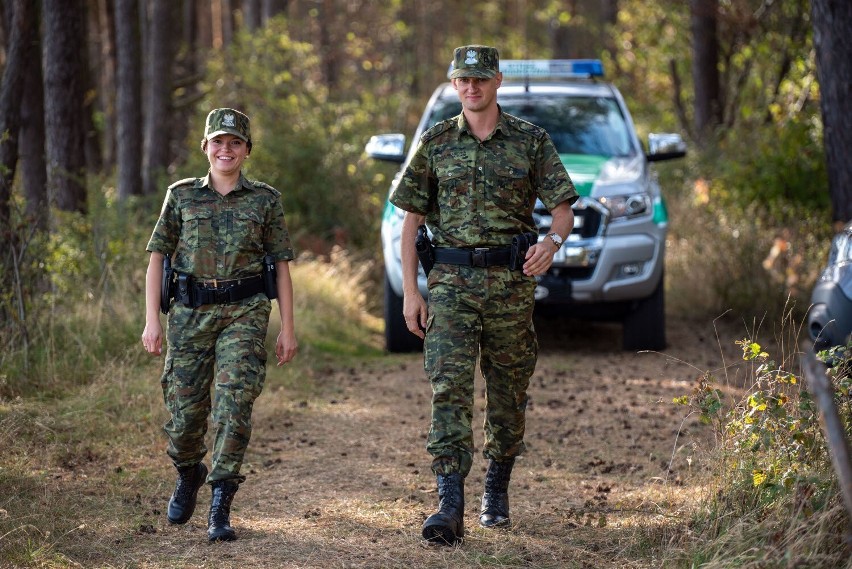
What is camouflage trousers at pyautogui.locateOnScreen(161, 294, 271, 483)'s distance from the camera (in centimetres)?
476

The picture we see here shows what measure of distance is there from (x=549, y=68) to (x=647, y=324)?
7.05 ft

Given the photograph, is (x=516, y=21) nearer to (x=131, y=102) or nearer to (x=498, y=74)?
(x=131, y=102)

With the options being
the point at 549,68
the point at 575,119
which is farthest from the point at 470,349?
the point at 549,68

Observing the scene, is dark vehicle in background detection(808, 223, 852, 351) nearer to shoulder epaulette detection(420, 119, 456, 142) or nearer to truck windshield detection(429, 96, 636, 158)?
shoulder epaulette detection(420, 119, 456, 142)

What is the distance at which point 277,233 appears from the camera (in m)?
5.00

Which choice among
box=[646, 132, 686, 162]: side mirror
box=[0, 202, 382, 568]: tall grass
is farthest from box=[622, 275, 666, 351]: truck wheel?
box=[0, 202, 382, 568]: tall grass

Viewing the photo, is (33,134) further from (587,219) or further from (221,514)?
(221,514)

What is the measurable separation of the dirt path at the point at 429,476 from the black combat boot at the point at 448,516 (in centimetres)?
6

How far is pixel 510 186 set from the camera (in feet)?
15.8

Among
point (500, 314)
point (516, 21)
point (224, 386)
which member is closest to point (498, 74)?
point (500, 314)

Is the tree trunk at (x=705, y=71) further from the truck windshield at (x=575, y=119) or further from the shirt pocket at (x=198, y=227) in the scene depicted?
the shirt pocket at (x=198, y=227)

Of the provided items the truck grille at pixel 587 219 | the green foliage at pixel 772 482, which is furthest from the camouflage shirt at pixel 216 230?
the truck grille at pixel 587 219

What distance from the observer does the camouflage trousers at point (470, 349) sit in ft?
15.5

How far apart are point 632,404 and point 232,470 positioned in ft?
11.9
